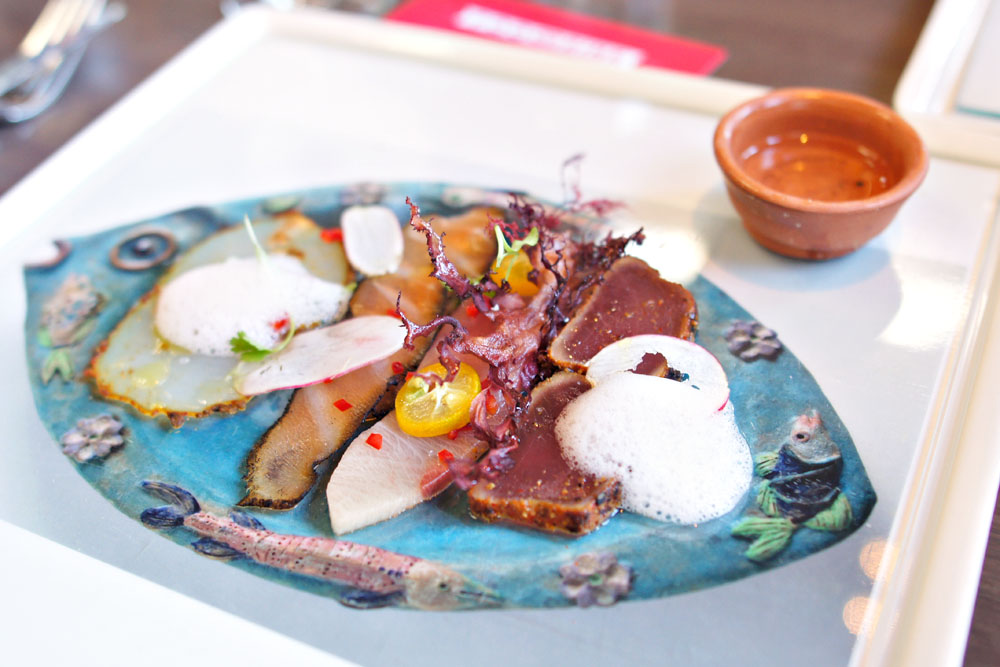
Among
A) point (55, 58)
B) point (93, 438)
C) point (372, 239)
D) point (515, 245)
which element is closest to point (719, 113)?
point (515, 245)

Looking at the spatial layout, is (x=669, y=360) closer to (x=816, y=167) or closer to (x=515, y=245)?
(x=515, y=245)

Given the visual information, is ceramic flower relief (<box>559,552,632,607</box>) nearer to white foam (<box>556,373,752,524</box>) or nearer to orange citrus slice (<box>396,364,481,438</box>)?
white foam (<box>556,373,752,524</box>)

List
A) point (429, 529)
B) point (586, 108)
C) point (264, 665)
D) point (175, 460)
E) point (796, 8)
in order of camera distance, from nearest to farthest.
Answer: point (264, 665) → point (429, 529) → point (175, 460) → point (586, 108) → point (796, 8)

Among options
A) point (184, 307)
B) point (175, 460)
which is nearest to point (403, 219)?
point (184, 307)

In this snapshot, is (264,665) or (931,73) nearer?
(264,665)

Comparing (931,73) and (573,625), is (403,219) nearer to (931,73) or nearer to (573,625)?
(573,625)

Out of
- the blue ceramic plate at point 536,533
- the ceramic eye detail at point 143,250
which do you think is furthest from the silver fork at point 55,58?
the blue ceramic plate at point 536,533

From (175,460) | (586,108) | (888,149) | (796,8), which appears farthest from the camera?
(796,8)
